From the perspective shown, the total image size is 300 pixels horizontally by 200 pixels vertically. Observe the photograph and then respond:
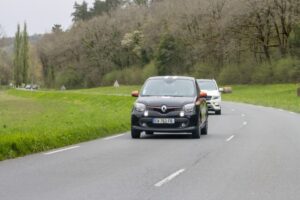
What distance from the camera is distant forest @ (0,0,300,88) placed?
264 feet

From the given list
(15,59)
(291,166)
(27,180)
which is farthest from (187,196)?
(15,59)

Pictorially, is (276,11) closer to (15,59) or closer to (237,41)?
(237,41)

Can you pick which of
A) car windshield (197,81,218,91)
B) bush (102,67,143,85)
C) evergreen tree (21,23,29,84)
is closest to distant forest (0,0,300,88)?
bush (102,67,143,85)

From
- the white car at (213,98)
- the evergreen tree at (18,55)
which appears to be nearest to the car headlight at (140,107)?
the white car at (213,98)

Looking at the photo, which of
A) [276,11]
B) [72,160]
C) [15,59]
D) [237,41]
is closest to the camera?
[72,160]

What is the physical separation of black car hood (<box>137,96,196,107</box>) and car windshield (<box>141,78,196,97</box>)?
0.58 meters

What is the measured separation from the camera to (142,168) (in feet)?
39.8

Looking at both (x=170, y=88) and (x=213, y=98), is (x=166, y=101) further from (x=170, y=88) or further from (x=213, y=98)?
(x=213, y=98)

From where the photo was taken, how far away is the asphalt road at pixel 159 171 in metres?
9.33

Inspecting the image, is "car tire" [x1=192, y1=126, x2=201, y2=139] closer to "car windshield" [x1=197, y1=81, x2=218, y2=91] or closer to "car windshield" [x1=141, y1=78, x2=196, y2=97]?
"car windshield" [x1=141, y1=78, x2=196, y2=97]

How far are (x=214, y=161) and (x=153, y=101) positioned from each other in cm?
561

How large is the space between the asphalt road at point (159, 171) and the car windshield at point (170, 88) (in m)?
1.99

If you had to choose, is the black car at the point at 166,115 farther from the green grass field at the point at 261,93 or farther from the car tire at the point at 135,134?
the green grass field at the point at 261,93

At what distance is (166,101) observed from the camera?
18656mm
